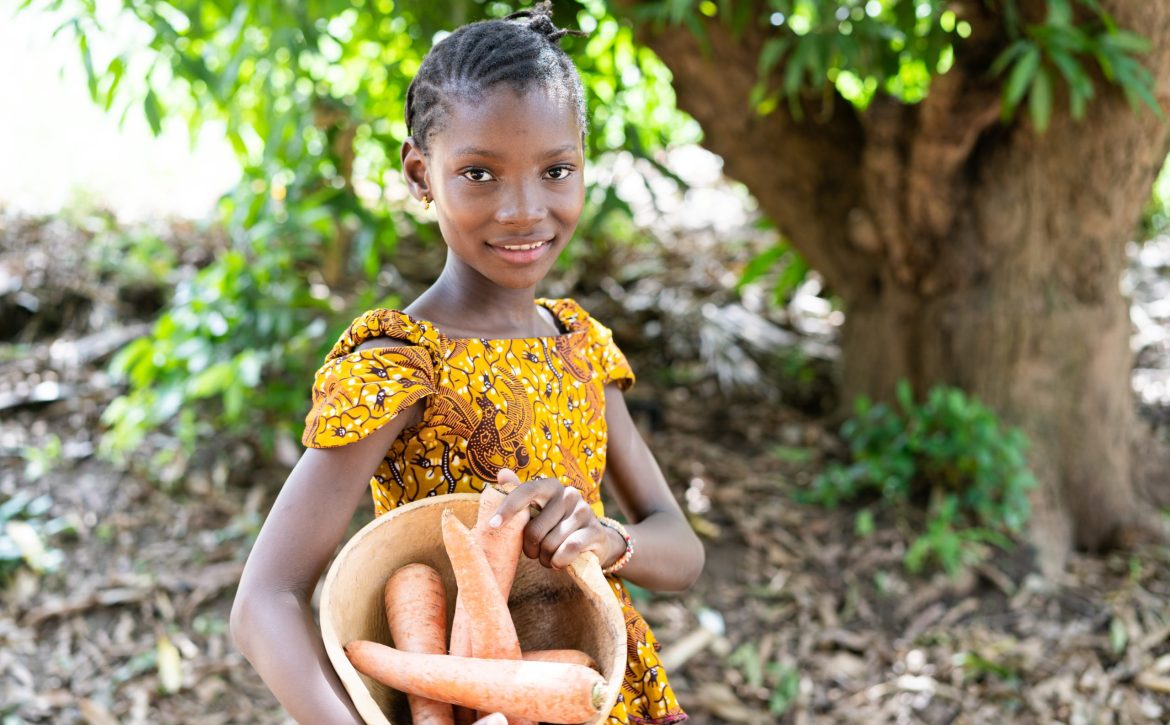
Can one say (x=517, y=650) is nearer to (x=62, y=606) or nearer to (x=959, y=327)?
(x=62, y=606)

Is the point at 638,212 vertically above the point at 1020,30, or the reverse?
the point at 1020,30

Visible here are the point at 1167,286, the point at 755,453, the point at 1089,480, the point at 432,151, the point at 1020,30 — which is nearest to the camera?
the point at 432,151

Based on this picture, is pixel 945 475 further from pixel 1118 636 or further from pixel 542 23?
pixel 542 23

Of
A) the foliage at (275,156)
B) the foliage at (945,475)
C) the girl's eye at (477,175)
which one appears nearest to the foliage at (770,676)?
the foliage at (945,475)

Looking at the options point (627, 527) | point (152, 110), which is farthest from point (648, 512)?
point (152, 110)

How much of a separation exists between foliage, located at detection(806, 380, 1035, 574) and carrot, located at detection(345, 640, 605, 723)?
244 cm

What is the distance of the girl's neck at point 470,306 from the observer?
1.35m

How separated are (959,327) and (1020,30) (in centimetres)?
97

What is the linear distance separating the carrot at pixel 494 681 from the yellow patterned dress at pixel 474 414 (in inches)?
9.4

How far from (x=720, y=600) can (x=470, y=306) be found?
2115 millimetres

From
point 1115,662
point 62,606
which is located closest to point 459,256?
point 62,606

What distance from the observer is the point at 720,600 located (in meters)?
3.27

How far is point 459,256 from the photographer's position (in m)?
1.36

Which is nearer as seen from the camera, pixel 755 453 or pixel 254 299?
pixel 254 299
